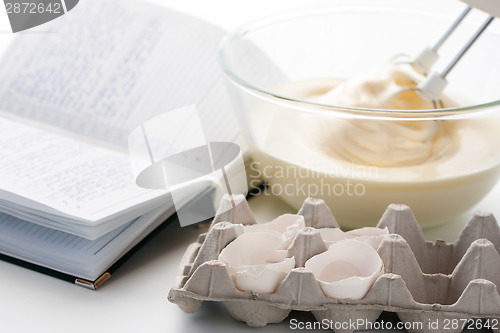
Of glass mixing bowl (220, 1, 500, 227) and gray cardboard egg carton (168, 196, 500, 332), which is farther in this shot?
glass mixing bowl (220, 1, 500, 227)

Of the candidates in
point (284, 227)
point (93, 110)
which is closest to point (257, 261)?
point (284, 227)

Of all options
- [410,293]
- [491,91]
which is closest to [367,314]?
[410,293]

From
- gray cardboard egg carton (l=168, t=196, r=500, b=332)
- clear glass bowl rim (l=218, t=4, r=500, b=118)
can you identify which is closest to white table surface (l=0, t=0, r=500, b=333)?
gray cardboard egg carton (l=168, t=196, r=500, b=332)

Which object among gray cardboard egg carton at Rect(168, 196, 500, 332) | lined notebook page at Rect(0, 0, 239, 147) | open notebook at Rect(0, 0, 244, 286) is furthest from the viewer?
lined notebook page at Rect(0, 0, 239, 147)

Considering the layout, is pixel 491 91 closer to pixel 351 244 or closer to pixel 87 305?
pixel 351 244

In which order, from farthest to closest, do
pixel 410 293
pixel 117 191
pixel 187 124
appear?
pixel 187 124, pixel 117 191, pixel 410 293

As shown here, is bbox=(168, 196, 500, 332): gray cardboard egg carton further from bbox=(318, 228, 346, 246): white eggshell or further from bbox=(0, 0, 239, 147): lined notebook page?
bbox=(0, 0, 239, 147): lined notebook page
